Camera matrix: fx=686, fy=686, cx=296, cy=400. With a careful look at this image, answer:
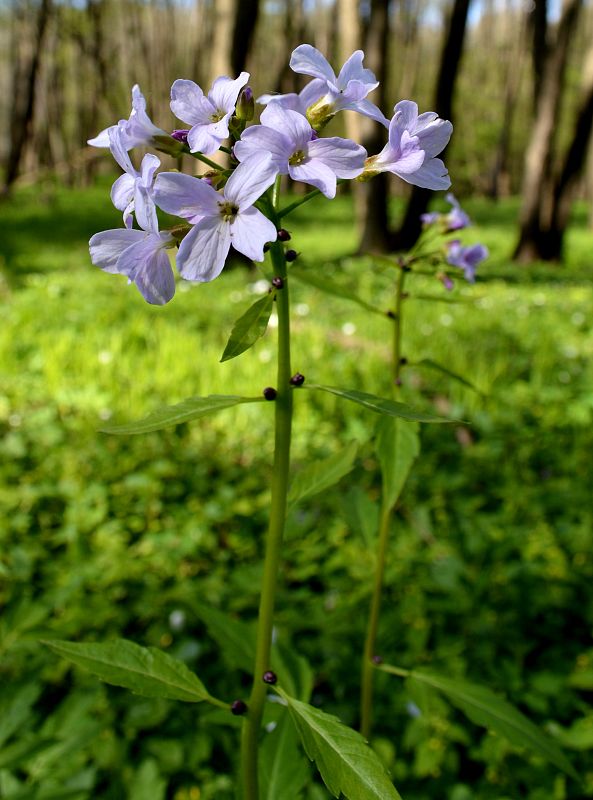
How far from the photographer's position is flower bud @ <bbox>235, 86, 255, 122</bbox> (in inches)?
31.0

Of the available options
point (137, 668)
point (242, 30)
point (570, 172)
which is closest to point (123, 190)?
point (137, 668)

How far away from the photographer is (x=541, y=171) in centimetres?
896

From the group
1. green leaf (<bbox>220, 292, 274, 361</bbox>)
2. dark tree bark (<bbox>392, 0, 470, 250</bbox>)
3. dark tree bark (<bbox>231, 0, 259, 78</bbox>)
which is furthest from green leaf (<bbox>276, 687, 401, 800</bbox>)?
dark tree bark (<bbox>392, 0, 470, 250</bbox>)

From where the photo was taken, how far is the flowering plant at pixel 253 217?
707 millimetres

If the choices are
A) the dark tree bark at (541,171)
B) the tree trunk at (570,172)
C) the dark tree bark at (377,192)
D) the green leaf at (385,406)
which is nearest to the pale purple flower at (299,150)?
the green leaf at (385,406)

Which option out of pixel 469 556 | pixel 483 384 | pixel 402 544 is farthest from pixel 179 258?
pixel 483 384

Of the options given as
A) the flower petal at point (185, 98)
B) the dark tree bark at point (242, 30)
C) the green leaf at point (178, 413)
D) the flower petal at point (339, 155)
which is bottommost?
the green leaf at point (178, 413)

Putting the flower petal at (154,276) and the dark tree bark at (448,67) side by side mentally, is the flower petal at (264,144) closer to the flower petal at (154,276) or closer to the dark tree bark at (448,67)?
the flower petal at (154,276)

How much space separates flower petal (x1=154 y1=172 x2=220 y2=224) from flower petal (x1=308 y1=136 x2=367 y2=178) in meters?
0.12

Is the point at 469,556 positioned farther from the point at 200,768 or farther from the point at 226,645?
the point at 226,645

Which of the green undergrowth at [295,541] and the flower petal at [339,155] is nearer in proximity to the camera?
the flower petal at [339,155]

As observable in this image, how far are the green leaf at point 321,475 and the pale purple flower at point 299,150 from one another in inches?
16.8

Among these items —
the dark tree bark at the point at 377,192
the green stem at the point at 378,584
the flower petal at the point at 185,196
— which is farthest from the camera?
the dark tree bark at the point at 377,192

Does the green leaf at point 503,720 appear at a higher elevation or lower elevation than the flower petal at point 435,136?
lower
